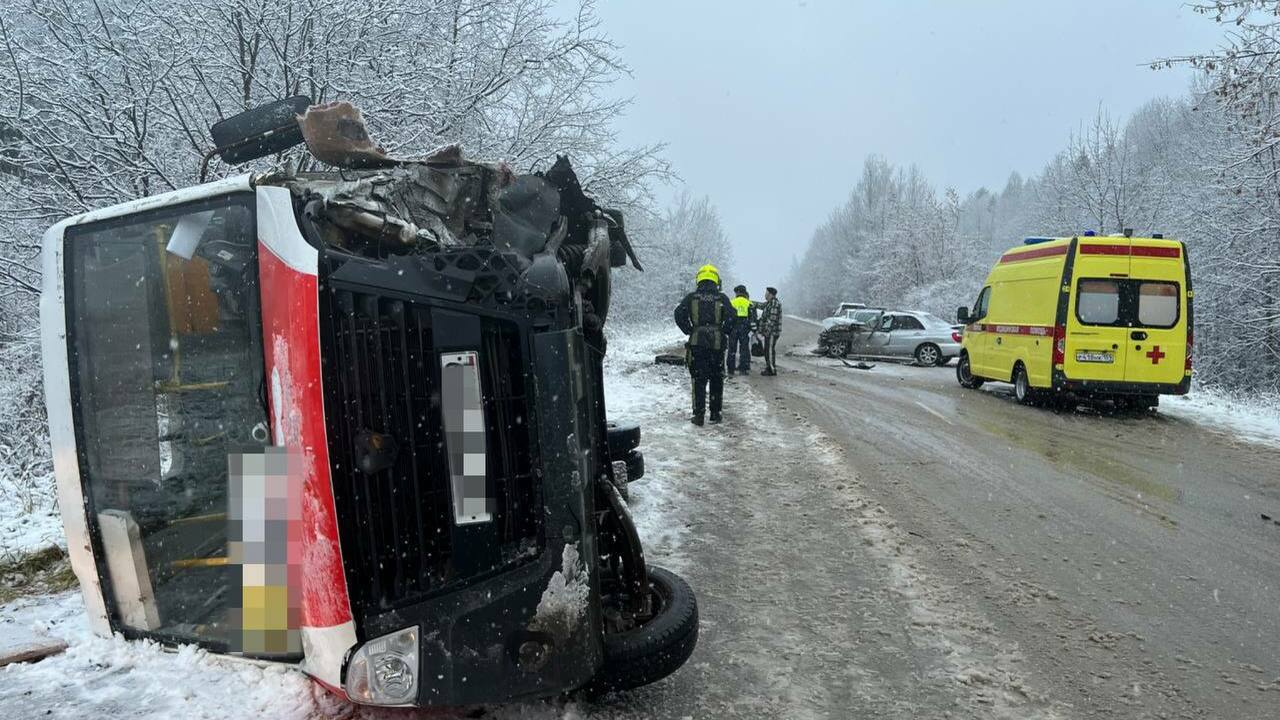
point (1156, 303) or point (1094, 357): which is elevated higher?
point (1156, 303)

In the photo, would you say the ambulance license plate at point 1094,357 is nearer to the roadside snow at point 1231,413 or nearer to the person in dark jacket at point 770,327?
the roadside snow at point 1231,413

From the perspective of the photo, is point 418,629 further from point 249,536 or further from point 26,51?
point 26,51

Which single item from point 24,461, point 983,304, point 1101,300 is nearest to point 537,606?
point 24,461

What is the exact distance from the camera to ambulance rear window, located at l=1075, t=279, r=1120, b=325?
1023cm

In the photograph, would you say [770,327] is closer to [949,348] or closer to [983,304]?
[983,304]

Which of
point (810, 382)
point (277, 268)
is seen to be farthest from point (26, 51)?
point (810, 382)

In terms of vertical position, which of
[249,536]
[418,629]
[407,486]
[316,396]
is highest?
[316,396]

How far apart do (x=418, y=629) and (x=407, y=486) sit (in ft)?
1.35

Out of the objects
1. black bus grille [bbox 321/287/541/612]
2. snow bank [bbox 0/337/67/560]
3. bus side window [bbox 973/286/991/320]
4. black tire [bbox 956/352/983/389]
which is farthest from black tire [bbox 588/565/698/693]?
black tire [bbox 956/352/983/389]

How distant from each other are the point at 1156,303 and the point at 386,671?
37.5ft

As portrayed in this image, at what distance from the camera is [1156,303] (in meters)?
10.2

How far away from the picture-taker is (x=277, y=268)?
81.8 inches

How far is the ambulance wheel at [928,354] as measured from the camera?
790 inches

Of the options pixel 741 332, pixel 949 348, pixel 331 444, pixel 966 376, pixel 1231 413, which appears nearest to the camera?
pixel 331 444
